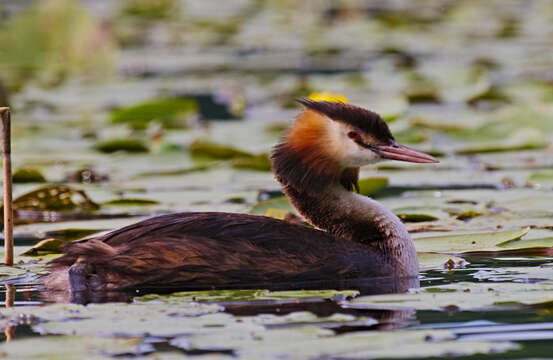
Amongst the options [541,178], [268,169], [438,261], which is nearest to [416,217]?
[438,261]

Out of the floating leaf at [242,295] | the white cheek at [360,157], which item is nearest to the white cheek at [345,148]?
the white cheek at [360,157]

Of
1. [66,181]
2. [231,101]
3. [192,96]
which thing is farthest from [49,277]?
[192,96]

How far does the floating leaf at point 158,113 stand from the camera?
11688mm

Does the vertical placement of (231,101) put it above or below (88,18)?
below

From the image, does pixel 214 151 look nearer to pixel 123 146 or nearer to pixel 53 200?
pixel 123 146

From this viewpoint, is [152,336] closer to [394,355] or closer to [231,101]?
[394,355]

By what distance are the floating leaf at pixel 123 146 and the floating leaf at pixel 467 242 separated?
A: 3979 mm

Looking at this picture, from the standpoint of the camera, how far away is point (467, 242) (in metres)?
6.90

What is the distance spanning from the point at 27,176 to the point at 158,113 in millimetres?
3101

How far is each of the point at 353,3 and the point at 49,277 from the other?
21.3m

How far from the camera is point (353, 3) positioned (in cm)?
2661

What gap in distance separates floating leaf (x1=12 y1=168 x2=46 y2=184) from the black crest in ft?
10.8

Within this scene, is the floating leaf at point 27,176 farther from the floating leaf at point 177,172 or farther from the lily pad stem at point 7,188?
the lily pad stem at point 7,188

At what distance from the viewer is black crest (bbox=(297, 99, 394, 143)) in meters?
6.32
